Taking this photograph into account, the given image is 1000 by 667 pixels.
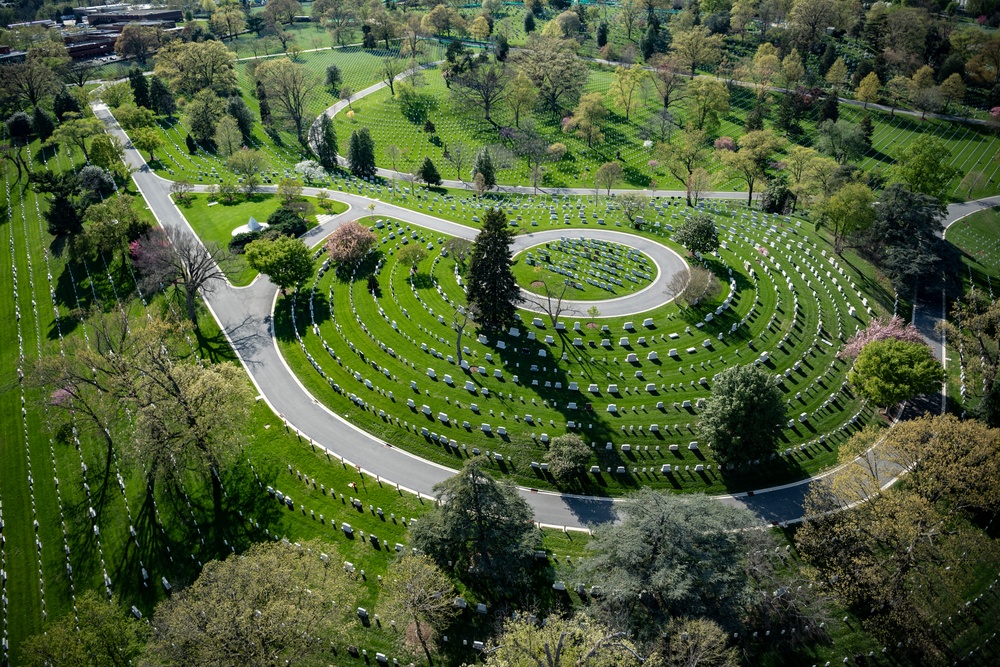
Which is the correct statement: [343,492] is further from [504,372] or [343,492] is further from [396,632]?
[504,372]

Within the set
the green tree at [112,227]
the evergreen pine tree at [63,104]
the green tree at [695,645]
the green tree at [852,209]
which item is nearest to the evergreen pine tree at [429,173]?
the green tree at [112,227]

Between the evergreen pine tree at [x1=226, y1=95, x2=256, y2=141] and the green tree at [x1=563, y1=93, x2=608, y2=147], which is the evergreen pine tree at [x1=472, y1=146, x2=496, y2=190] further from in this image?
the evergreen pine tree at [x1=226, y1=95, x2=256, y2=141]

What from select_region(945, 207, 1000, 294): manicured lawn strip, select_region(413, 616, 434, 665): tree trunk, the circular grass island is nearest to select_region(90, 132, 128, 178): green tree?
the circular grass island

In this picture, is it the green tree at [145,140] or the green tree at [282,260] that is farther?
the green tree at [145,140]

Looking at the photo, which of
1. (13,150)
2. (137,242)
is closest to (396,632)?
(137,242)

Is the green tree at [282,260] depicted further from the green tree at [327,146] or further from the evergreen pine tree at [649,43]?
the evergreen pine tree at [649,43]

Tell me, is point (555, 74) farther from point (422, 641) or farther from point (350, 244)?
point (422, 641)

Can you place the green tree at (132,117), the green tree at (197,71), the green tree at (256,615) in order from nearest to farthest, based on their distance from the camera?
the green tree at (256,615)
the green tree at (132,117)
the green tree at (197,71)
